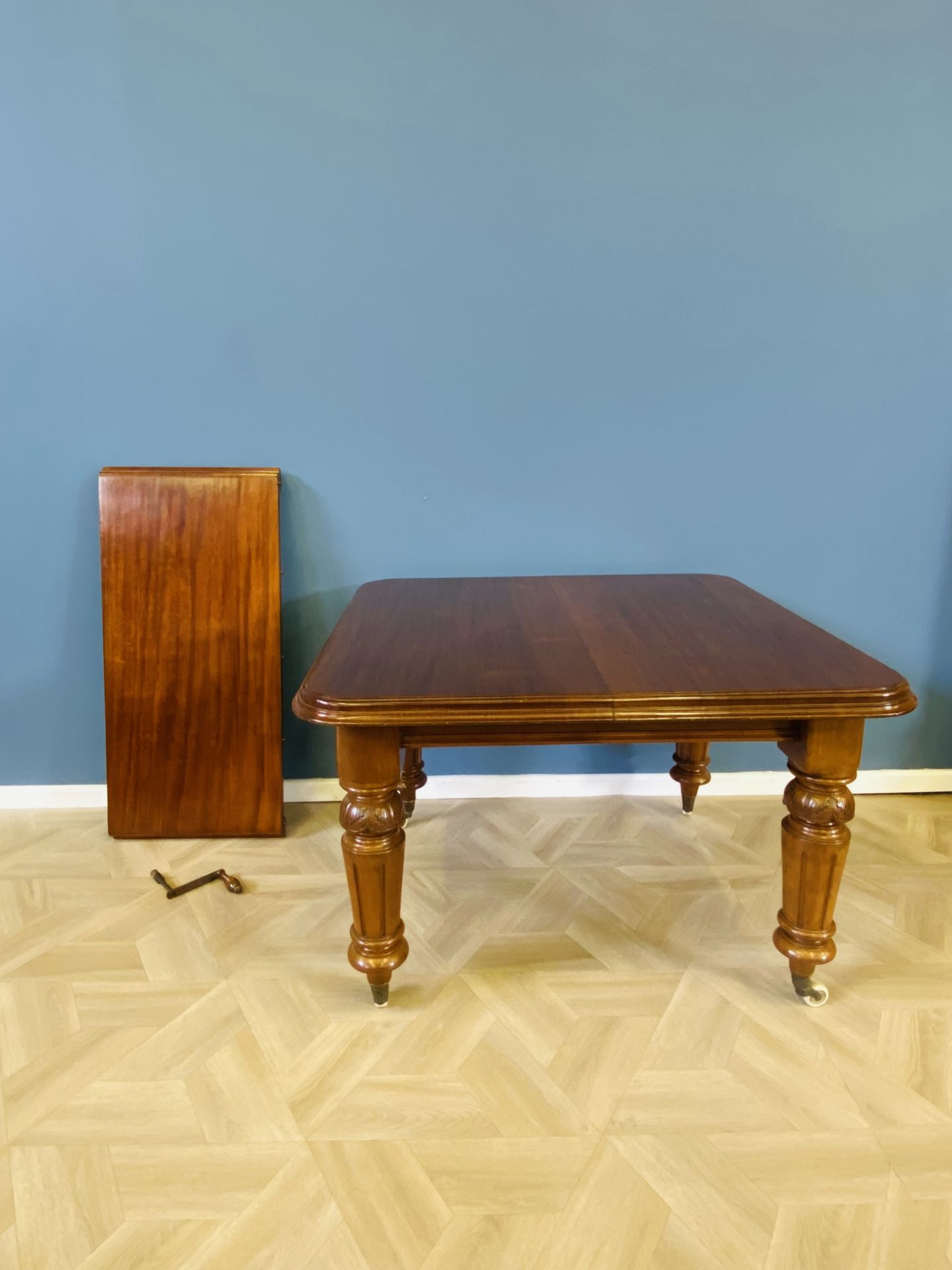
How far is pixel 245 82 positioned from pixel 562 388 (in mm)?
1091

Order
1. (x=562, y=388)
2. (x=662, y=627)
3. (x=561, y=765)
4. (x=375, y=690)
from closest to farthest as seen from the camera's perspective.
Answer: (x=375, y=690)
(x=662, y=627)
(x=562, y=388)
(x=561, y=765)

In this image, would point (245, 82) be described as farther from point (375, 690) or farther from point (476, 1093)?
point (476, 1093)

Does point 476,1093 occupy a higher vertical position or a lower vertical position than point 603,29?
lower

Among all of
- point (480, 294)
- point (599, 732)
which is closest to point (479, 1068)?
point (599, 732)

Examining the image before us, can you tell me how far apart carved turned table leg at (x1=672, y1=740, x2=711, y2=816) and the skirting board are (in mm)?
Answer: 194

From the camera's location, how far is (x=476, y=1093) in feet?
4.49

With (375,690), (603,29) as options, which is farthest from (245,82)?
(375,690)

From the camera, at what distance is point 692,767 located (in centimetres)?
226

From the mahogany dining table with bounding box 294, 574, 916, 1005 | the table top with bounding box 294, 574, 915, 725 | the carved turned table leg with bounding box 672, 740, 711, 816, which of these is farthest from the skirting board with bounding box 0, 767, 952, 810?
the mahogany dining table with bounding box 294, 574, 916, 1005

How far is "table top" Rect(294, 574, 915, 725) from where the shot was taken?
1343 millimetres

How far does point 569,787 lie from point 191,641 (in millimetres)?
1165

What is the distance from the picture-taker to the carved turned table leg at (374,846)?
1.41m

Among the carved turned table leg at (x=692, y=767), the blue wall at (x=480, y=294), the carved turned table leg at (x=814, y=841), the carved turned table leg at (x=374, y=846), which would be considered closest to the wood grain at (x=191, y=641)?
the blue wall at (x=480, y=294)

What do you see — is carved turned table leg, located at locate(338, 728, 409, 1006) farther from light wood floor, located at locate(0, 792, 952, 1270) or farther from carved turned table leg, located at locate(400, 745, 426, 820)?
carved turned table leg, located at locate(400, 745, 426, 820)
